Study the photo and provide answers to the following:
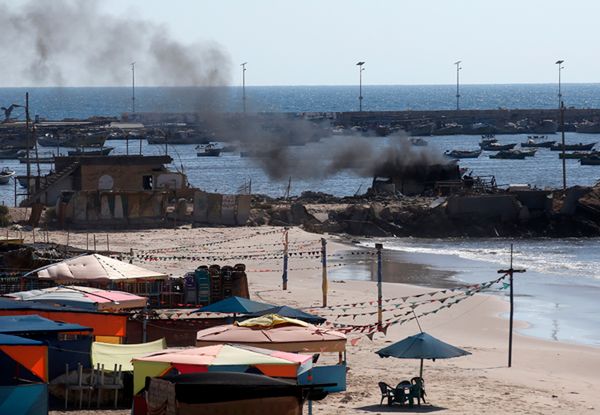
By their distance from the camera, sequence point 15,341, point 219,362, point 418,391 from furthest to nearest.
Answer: point 418,391, point 219,362, point 15,341

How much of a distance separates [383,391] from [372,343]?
Result: 5785mm

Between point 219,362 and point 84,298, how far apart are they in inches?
282

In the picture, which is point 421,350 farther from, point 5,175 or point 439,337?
point 5,175

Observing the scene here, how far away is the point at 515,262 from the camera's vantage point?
43750 mm

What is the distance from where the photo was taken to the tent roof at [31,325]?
1834cm

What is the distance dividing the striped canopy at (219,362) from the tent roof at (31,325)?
1534 millimetres

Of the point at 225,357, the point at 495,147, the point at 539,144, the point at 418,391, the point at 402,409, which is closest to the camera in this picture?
the point at 225,357

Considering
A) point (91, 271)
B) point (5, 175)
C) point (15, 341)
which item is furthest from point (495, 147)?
point (15, 341)

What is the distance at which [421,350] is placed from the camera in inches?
810

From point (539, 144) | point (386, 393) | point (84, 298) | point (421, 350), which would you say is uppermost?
point (539, 144)

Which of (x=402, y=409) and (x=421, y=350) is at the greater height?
(x=421, y=350)

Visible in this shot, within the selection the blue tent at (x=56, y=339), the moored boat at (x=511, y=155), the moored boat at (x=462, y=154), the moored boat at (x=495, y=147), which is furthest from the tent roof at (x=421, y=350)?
the moored boat at (x=495, y=147)

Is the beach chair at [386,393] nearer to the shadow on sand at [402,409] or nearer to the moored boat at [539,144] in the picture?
the shadow on sand at [402,409]

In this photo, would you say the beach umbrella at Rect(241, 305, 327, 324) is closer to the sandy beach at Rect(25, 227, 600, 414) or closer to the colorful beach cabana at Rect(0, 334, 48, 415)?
the sandy beach at Rect(25, 227, 600, 414)
